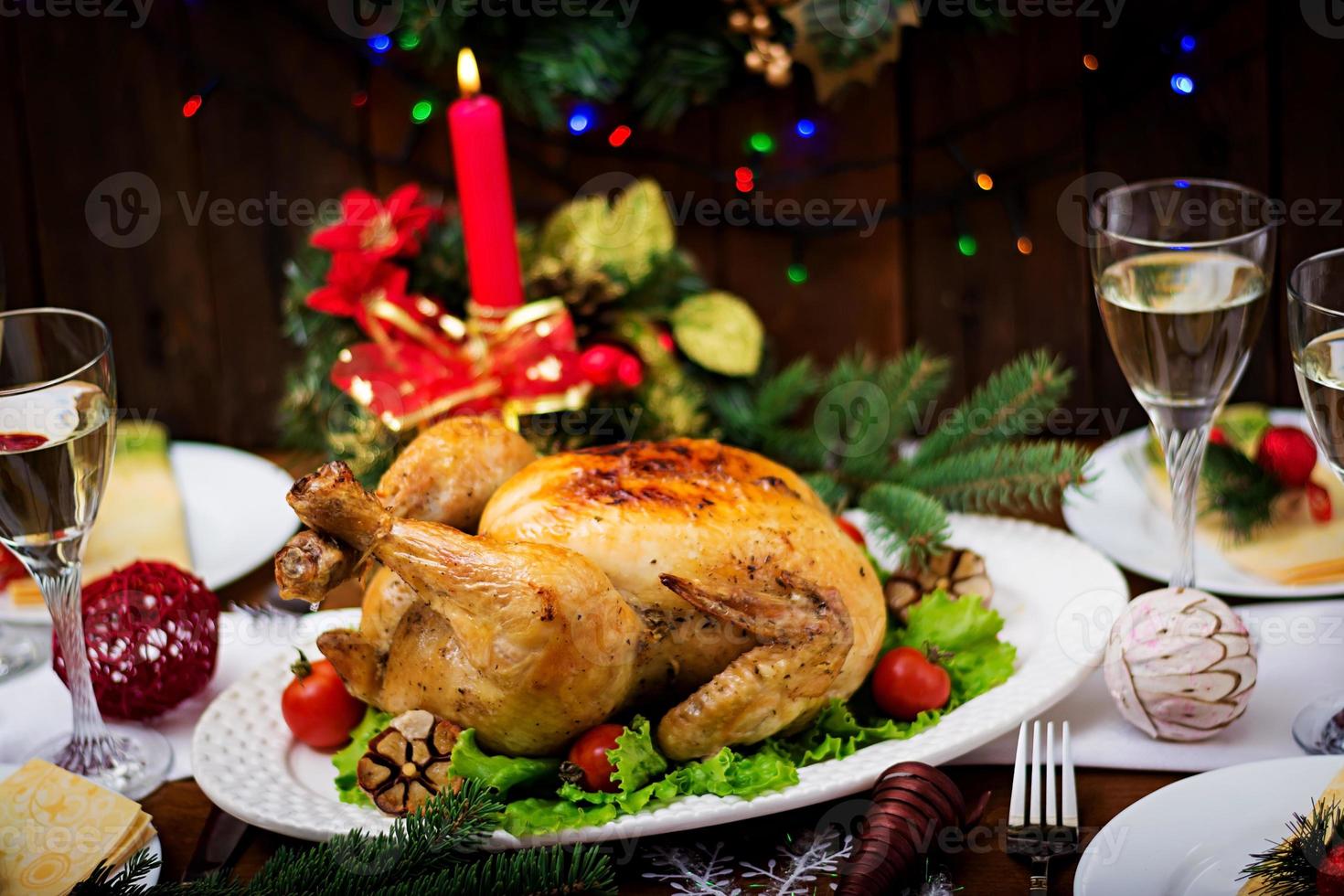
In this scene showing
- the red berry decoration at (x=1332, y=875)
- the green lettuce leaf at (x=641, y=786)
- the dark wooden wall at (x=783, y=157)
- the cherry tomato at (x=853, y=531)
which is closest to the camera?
the red berry decoration at (x=1332, y=875)

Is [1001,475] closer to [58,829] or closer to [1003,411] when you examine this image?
[1003,411]

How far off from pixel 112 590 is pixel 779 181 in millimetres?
1392

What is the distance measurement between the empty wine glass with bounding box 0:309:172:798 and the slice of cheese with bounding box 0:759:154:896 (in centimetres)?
14

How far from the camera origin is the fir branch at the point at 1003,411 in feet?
6.04

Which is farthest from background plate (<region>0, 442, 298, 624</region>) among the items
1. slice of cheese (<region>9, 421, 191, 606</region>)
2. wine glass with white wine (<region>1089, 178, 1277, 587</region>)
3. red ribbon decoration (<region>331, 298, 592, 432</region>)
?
wine glass with white wine (<region>1089, 178, 1277, 587</region>)

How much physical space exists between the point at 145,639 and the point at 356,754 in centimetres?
32

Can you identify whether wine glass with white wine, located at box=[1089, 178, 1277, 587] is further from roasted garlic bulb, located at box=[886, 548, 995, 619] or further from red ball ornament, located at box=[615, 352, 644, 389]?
red ball ornament, located at box=[615, 352, 644, 389]

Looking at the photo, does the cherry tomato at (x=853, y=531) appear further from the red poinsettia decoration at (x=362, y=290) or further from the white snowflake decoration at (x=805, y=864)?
the red poinsettia decoration at (x=362, y=290)

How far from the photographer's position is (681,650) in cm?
138

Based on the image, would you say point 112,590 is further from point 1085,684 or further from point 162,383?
point 162,383

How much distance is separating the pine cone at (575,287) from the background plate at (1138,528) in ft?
2.49

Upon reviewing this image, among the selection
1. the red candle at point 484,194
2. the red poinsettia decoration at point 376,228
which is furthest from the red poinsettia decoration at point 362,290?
the red candle at point 484,194

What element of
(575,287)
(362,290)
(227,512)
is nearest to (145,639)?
(227,512)

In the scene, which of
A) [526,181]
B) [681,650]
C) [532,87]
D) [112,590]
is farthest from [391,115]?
[681,650]
